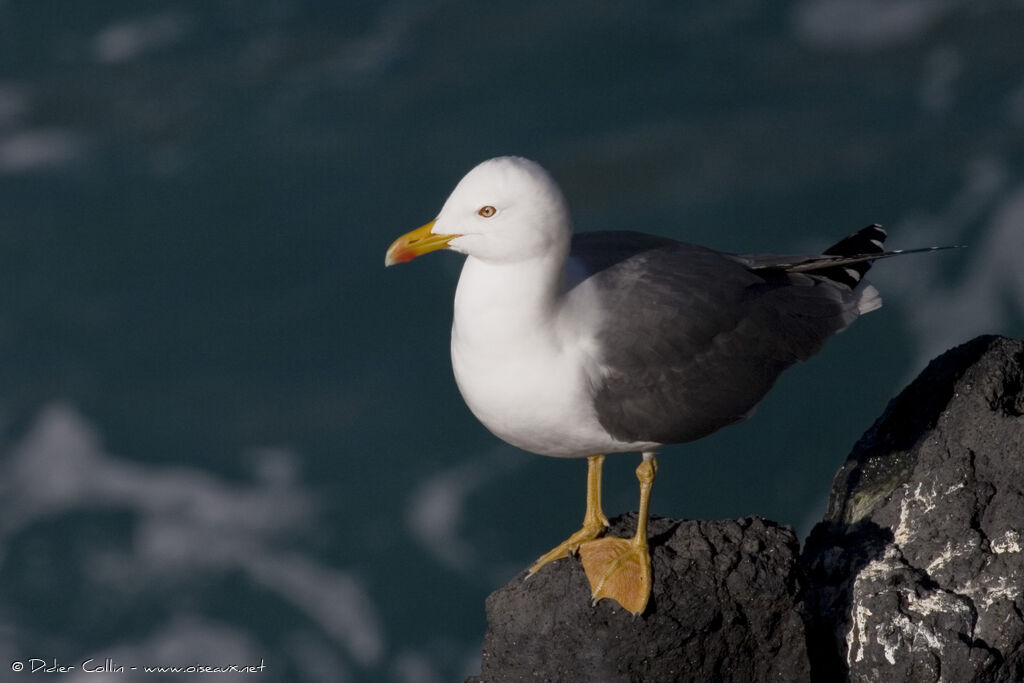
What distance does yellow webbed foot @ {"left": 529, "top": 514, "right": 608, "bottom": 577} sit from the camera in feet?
16.9

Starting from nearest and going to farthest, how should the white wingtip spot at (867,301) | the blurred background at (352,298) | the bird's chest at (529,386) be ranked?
1. the bird's chest at (529,386)
2. the white wingtip spot at (867,301)
3. the blurred background at (352,298)

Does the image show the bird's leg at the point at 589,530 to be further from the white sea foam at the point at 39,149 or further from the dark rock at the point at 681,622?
the white sea foam at the point at 39,149

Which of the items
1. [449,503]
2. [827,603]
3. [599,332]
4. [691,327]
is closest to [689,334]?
[691,327]

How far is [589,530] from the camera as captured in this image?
5.26 m

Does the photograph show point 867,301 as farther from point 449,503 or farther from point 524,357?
point 449,503

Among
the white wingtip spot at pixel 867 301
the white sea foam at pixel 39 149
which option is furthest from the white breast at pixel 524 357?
the white sea foam at pixel 39 149

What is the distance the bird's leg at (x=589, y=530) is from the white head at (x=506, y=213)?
1.27m

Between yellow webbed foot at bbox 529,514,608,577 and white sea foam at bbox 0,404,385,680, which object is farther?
white sea foam at bbox 0,404,385,680

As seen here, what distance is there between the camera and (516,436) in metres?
4.83

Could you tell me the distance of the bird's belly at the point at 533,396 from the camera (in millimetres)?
4641

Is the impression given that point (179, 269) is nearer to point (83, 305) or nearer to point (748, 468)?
point (83, 305)

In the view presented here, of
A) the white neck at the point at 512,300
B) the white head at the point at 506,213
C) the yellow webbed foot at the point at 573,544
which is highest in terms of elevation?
the white head at the point at 506,213

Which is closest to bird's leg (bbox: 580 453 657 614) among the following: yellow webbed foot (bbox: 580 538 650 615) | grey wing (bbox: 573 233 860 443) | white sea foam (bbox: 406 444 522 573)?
yellow webbed foot (bbox: 580 538 650 615)

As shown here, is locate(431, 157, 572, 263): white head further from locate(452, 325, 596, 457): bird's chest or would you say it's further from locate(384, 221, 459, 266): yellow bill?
locate(452, 325, 596, 457): bird's chest
